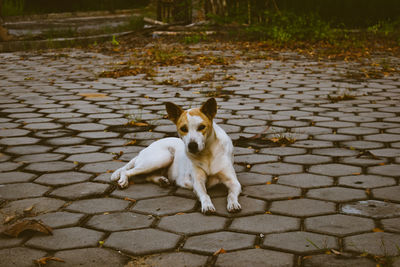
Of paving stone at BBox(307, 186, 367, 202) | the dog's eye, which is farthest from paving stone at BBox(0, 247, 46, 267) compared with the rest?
paving stone at BBox(307, 186, 367, 202)

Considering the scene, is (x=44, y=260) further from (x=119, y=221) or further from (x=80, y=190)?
(x=80, y=190)

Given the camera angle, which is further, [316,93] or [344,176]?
[316,93]

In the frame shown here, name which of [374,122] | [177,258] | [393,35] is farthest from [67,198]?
[393,35]

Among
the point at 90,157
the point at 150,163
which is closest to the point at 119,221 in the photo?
the point at 150,163

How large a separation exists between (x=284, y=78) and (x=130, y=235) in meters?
5.91

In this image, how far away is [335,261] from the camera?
2.56 m

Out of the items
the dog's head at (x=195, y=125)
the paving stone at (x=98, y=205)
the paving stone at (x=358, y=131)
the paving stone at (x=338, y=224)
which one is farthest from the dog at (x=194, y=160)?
the paving stone at (x=358, y=131)

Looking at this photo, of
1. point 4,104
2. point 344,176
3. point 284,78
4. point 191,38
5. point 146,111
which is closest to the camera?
point 344,176

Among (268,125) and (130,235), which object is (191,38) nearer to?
(268,125)

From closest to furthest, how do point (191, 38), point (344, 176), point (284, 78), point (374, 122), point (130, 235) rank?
1. point (130, 235)
2. point (344, 176)
3. point (374, 122)
4. point (284, 78)
5. point (191, 38)

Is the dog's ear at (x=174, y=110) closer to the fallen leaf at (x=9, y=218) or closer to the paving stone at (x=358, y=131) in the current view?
the fallen leaf at (x=9, y=218)

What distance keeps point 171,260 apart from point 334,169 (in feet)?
6.17

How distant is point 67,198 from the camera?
140 inches

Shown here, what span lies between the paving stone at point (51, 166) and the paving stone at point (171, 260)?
1.73 m
